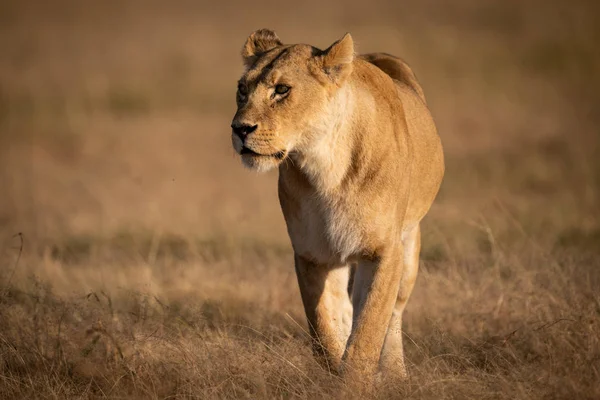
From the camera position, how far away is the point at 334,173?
216 inches

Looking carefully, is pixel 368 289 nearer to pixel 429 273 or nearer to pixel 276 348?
pixel 276 348

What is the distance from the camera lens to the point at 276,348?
5707 mm

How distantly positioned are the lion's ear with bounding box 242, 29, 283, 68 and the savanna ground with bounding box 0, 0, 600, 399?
1489 mm

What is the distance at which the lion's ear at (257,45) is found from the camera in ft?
19.5

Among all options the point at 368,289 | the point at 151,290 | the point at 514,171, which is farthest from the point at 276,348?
the point at 514,171

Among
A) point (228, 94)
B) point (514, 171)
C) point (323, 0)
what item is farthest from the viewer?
point (323, 0)

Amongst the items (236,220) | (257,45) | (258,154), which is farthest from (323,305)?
(236,220)

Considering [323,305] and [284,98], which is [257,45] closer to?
[284,98]

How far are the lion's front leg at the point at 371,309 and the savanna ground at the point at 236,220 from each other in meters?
0.23

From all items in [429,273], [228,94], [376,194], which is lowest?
[228,94]

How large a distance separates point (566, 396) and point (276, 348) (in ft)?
5.51

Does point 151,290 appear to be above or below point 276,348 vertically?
below

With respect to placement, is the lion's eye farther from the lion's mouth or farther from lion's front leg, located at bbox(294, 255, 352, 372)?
lion's front leg, located at bbox(294, 255, 352, 372)

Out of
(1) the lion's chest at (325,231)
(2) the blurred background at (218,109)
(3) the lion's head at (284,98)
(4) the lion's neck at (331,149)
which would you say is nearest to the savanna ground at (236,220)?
(2) the blurred background at (218,109)
